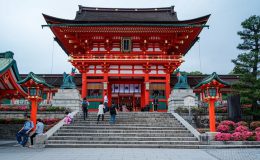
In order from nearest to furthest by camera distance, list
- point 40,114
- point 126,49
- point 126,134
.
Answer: point 126,134 < point 40,114 < point 126,49

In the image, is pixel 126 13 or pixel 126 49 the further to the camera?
pixel 126 13

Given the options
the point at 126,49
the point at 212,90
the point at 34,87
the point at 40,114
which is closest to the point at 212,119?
the point at 212,90

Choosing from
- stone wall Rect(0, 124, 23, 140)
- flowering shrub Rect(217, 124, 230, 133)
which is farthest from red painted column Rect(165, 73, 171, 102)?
stone wall Rect(0, 124, 23, 140)

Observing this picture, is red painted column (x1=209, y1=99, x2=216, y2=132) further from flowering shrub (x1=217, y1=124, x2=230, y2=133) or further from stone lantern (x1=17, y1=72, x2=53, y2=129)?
stone lantern (x1=17, y1=72, x2=53, y2=129)

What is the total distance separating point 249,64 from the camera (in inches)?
771

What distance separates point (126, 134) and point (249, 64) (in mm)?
11959

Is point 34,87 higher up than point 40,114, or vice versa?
point 34,87

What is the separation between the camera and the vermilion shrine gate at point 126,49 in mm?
25078

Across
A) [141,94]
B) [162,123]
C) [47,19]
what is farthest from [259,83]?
[47,19]

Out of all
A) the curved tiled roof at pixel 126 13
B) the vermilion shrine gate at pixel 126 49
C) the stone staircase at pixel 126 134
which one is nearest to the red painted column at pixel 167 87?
the vermilion shrine gate at pixel 126 49

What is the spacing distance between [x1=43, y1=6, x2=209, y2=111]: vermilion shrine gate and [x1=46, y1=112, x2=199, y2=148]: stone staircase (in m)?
8.44

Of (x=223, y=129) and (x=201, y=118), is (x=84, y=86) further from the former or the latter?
(x=223, y=129)

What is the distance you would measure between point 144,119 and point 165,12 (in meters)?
21.1

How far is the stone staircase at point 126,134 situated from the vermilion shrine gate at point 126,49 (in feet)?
27.7
